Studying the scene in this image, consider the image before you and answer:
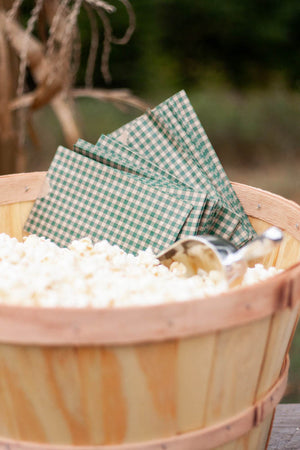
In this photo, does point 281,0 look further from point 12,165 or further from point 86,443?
point 86,443

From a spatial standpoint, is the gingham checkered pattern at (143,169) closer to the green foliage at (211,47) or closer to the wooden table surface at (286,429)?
the wooden table surface at (286,429)

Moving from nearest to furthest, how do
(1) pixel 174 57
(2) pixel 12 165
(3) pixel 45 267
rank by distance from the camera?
1. (3) pixel 45 267
2. (2) pixel 12 165
3. (1) pixel 174 57

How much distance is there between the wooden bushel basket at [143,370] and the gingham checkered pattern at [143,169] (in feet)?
1.55

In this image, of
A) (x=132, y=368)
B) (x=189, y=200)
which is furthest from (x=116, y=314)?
(x=189, y=200)

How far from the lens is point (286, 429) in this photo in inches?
56.9

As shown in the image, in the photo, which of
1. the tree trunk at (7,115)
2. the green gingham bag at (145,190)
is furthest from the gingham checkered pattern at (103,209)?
the tree trunk at (7,115)

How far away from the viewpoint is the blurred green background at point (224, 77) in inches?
236

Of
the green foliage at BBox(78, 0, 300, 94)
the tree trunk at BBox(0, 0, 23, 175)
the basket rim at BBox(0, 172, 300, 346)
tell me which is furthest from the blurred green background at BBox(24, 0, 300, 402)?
the basket rim at BBox(0, 172, 300, 346)

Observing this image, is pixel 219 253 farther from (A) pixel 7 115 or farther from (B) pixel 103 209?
(A) pixel 7 115

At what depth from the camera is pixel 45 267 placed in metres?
1.18

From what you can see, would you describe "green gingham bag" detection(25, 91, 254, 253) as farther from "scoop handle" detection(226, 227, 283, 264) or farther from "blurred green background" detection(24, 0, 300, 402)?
"blurred green background" detection(24, 0, 300, 402)

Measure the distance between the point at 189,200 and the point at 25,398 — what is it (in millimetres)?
724

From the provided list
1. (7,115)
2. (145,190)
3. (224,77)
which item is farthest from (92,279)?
(224,77)

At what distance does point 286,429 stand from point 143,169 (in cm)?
82
